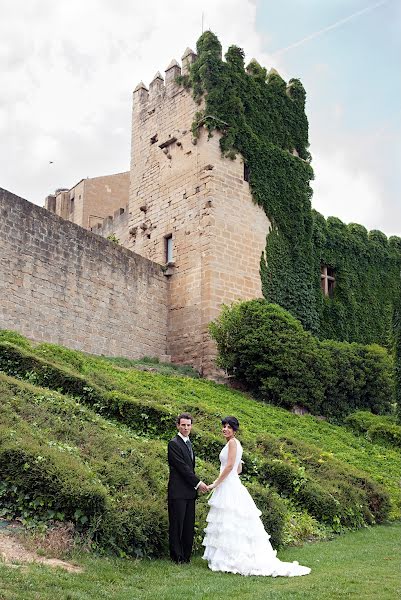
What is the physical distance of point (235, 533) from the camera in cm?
697

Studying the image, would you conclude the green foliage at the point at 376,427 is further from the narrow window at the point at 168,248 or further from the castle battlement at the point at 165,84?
the castle battlement at the point at 165,84

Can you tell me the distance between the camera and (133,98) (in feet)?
83.1

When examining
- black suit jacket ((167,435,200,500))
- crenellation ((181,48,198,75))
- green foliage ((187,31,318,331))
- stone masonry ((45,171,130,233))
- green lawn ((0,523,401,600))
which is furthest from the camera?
stone masonry ((45,171,130,233))

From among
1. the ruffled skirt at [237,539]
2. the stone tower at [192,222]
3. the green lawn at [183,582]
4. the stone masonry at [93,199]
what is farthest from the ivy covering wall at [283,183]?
the green lawn at [183,582]

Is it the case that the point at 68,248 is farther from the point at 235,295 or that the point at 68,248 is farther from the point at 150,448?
the point at 150,448

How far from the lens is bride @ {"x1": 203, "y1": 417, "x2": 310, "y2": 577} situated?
6.79 meters

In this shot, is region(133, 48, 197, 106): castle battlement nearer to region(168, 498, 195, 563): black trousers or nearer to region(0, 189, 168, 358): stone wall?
region(0, 189, 168, 358): stone wall

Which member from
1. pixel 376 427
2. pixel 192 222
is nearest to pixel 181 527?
pixel 376 427

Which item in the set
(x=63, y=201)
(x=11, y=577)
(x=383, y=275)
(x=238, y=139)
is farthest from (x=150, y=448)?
(x=63, y=201)

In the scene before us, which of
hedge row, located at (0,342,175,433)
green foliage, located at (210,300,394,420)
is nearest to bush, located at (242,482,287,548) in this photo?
hedge row, located at (0,342,175,433)

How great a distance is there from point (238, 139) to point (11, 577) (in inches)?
727

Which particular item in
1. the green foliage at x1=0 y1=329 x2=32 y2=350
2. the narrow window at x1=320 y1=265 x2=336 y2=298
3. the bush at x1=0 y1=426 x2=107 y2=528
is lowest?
the bush at x1=0 y1=426 x2=107 y2=528

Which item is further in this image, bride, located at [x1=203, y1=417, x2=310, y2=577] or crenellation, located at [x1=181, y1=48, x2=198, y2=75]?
crenellation, located at [x1=181, y1=48, x2=198, y2=75]

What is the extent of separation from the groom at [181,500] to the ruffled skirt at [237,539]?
0.64 ft
